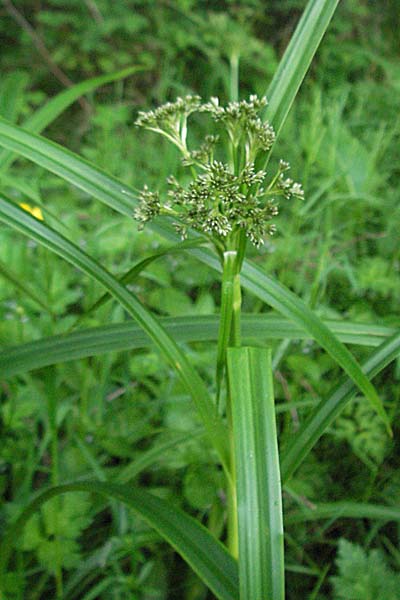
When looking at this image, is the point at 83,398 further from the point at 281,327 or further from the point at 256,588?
the point at 256,588

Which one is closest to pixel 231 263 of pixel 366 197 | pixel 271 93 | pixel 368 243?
pixel 271 93

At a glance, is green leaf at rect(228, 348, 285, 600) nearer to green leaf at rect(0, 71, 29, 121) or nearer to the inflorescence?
the inflorescence

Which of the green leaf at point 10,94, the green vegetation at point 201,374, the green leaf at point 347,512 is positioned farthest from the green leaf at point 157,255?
the green leaf at point 347,512

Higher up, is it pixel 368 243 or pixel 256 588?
pixel 368 243

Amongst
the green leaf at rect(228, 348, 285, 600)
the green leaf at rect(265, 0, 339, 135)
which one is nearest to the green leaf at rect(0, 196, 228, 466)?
the green leaf at rect(228, 348, 285, 600)

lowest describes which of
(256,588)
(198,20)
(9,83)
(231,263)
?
(256,588)

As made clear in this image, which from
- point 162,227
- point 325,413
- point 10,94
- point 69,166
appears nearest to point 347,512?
point 325,413

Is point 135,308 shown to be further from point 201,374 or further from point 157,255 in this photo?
point 201,374
